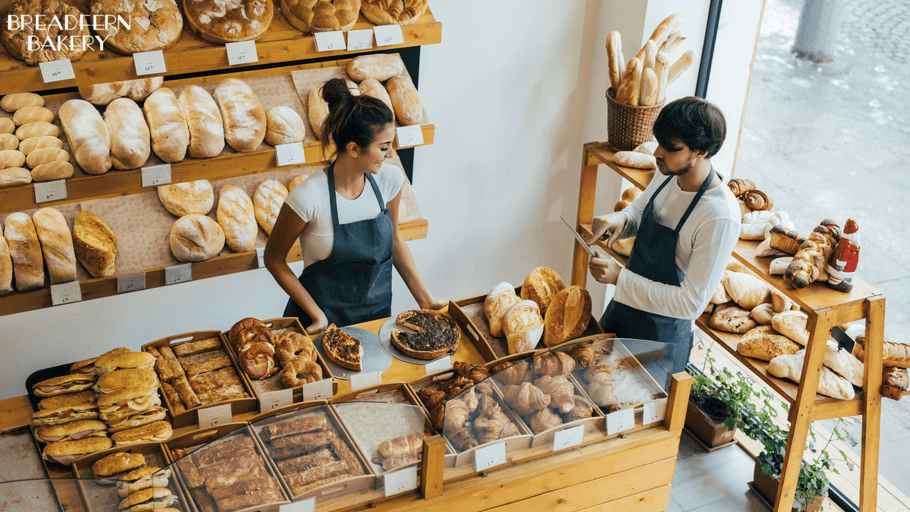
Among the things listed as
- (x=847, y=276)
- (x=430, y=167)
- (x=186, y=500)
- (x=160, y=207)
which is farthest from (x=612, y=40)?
(x=186, y=500)

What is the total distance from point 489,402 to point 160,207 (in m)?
1.67

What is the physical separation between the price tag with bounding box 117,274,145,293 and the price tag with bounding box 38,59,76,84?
72 cm

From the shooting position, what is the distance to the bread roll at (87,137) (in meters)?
2.53

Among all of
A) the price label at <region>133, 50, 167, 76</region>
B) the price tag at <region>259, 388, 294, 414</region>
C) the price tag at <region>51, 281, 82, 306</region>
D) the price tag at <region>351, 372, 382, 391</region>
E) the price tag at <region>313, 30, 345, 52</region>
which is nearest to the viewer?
the price tag at <region>259, 388, 294, 414</region>

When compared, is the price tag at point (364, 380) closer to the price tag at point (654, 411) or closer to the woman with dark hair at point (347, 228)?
the woman with dark hair at point (347, 228)

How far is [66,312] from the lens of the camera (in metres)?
3.45

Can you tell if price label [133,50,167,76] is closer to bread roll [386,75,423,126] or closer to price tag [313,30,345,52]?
price tag [313,30,345,52]

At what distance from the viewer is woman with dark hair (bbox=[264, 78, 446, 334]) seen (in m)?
2.38

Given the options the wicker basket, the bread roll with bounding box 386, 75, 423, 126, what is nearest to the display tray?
the bread roll with bounding box 386, 75, 423, 126

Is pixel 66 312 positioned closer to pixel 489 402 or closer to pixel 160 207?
pixel 160 207

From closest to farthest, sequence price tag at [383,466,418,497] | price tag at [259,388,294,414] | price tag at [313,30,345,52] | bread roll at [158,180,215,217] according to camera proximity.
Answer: price tag at [383,466,418,497], price tag at [259,388,294,414], price tag at [313,30,345,52], bread roll at [158,180,215,217]

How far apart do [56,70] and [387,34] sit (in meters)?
1.15

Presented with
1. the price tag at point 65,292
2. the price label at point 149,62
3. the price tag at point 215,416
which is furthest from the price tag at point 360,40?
the price tag at point 215,416

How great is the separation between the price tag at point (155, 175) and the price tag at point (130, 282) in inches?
13.3
